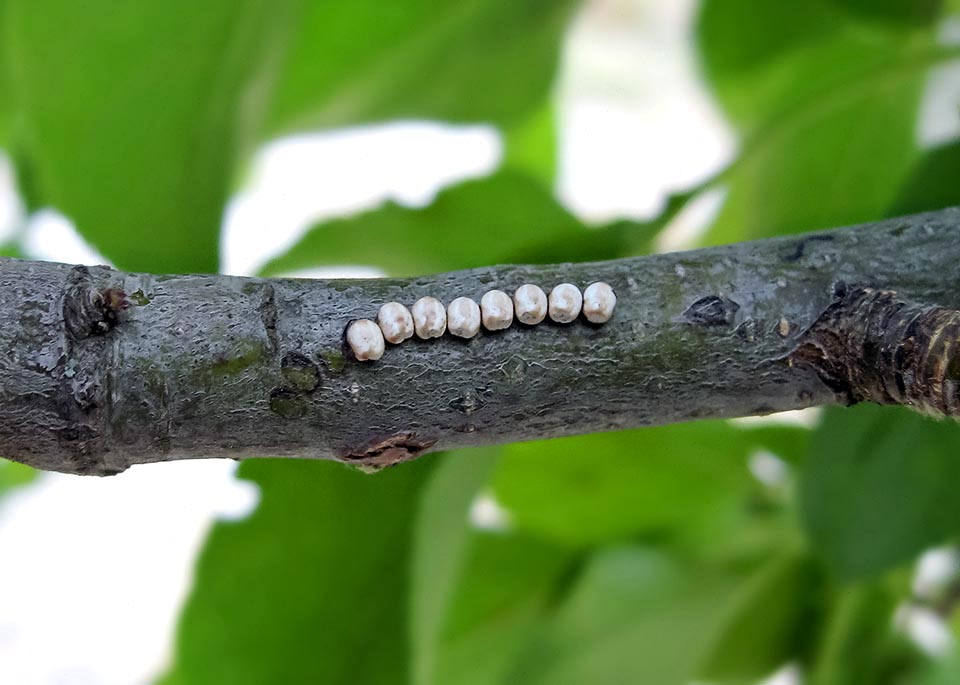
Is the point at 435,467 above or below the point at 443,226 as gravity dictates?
below

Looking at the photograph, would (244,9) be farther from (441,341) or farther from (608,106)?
(608,106)

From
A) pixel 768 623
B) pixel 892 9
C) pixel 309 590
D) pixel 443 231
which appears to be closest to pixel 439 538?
pixel 309 590

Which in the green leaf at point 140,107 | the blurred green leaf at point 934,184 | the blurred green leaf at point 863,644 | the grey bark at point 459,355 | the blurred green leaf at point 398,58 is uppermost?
the blurred green leaf at point 398,58

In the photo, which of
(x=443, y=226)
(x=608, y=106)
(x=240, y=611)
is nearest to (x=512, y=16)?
(x=443, y=226)

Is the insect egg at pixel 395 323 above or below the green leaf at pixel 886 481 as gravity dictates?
above

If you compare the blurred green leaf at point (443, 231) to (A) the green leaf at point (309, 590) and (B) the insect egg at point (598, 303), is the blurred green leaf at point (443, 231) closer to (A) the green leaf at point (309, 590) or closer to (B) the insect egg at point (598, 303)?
(A) the green leaf at point (309, 590)

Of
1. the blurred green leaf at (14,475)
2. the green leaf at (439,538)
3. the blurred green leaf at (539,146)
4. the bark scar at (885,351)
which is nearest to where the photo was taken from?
the bark scar at (885,351)

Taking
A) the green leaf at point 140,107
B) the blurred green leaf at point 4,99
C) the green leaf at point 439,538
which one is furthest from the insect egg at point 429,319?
the blurred green leaf at point 4,99
